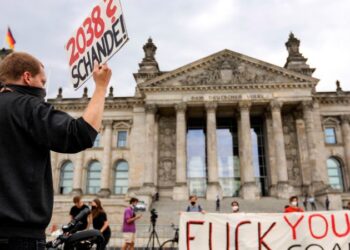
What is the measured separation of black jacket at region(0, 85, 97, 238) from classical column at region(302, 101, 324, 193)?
3620cm

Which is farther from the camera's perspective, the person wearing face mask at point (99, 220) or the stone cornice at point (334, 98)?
the stone cornice at point (334, 98)

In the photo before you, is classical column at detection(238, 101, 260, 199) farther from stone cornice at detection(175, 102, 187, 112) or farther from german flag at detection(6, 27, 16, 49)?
german flag at detection(6, 27, 16, 49)

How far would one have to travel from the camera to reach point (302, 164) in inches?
1508

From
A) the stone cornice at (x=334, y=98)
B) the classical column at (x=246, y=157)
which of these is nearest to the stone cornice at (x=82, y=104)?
the classical column at (x=246, y=157)

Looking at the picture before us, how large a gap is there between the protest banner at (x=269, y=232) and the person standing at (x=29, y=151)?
308 inches

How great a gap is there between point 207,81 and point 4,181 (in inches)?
1494

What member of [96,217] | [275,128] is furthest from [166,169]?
[96,217]

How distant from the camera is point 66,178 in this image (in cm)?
4391

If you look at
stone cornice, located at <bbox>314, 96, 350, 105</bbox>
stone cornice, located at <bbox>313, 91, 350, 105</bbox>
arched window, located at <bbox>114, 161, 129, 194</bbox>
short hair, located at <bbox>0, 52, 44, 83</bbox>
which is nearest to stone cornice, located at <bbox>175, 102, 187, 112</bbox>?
arched window, located at <bbox>114, 161, 129, 194</bbox>

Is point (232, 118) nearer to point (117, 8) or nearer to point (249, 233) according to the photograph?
point (249, 233)

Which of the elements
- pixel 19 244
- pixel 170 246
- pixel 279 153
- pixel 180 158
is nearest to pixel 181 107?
pixel 180 158

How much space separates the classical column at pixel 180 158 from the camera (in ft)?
116

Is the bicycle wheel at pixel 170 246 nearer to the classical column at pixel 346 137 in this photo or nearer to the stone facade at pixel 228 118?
the stone facade at pixel 228 118

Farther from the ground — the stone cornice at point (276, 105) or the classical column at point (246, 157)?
the stone cornice at point (276, 105)
